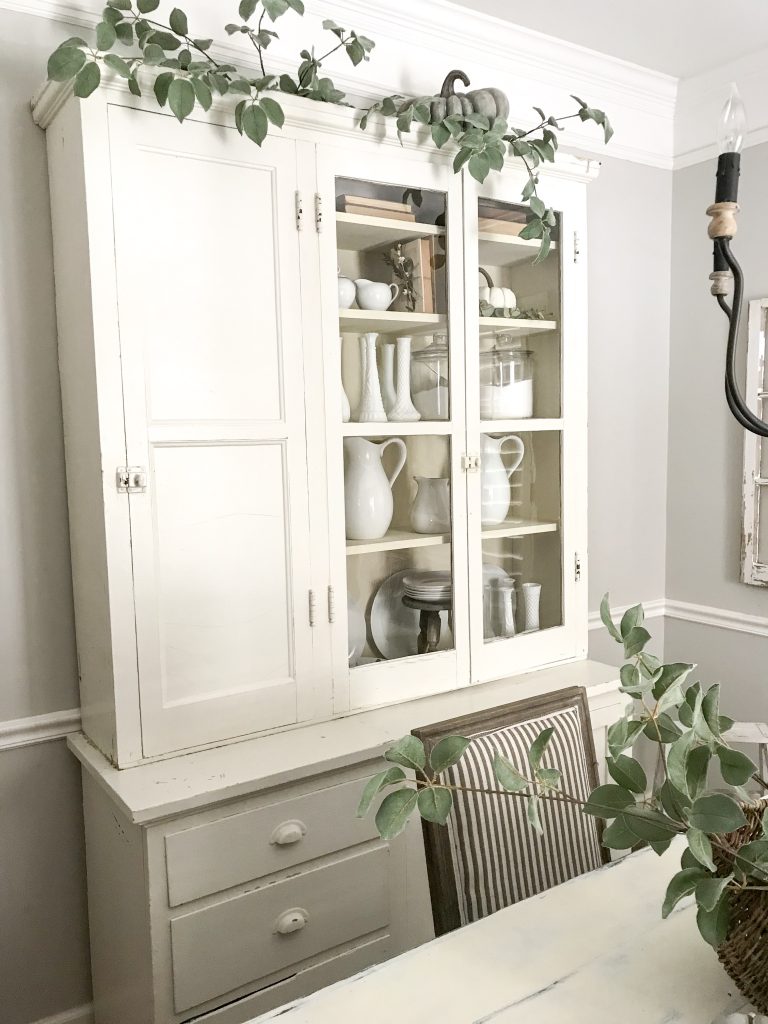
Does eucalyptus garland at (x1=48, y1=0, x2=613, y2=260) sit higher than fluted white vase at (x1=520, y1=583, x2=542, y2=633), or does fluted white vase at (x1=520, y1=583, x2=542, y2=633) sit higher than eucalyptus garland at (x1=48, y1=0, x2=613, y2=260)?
eucalyptus garland at (x1=48, y1=0, x2=613, y2=260)

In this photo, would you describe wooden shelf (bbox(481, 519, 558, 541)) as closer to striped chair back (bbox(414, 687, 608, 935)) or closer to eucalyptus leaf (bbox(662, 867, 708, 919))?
striped chair back (bbox(414, 687, 608, 935))

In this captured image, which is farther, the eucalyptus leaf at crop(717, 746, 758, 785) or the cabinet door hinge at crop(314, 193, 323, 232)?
the cabinet door hinge at crop(314, 193, 323, 232)

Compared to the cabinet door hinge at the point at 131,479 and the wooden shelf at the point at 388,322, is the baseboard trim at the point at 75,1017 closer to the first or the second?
the cabinet door hinge at the point at 131,479

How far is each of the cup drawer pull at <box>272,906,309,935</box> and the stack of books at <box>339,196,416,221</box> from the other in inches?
58.5

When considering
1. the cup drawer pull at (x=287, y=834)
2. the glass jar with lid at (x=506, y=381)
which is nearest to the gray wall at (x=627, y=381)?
the glass jar with lid at (x=506, y=381)

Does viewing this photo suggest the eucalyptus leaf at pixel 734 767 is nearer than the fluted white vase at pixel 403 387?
Yes

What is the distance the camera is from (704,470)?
2.93 m

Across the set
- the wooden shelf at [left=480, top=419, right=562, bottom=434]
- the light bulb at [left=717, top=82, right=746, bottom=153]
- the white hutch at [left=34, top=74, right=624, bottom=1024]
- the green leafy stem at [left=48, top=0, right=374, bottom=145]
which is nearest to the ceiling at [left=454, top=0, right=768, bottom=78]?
the white hutch at [left=34, top=74, right=624, bottom=1024]

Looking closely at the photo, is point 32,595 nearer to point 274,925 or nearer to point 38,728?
point 38,728

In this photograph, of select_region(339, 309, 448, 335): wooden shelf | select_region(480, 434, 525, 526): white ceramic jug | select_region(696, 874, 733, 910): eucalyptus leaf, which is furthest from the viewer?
select_region(480, 434, 525, 526): white ceramic jug

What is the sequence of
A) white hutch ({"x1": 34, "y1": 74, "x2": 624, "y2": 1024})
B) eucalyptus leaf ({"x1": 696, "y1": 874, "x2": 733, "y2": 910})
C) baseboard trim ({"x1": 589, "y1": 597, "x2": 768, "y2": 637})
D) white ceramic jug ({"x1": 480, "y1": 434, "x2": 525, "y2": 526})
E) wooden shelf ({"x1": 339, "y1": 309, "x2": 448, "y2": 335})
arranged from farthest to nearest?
baseboard trim ({"x1": 589, "y1": 597, "x2": 768, "y2": 637})
white ceramic jug ({"x1": 480, "y1": 434, "x2": 525, "y2": 526})
wooden shelf ({"x1": 339, "y1": 309, "x2": 448, "y2": 335})
white hutch ({"x1": 34, "y1": 74, "x2": 624, "y2": 1024})
eucalyptus leaf ({"x1": 696, "y1": 874, "x2": 733, "y2": 910})

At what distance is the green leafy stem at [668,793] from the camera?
831 millimetres

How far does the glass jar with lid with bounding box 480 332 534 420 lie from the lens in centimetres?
212

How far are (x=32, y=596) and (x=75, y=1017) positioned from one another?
3.26ft
